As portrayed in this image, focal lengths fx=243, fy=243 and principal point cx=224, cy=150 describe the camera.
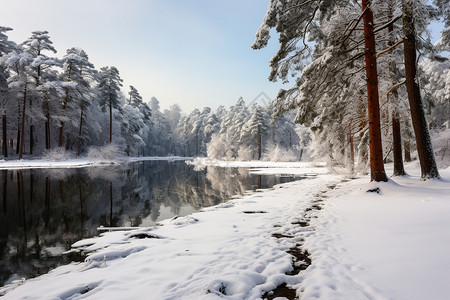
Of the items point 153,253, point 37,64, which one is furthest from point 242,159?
point 153,253

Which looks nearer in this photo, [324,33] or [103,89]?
[324,33]

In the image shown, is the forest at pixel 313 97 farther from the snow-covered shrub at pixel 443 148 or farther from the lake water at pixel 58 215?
the lake water at pixel 58 215

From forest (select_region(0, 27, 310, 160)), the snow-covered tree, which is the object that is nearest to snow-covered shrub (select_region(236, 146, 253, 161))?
forest (select_region(0, 27, 310, 160))

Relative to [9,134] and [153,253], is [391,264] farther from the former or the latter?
[9,134]

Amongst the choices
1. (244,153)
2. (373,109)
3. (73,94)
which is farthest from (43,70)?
(373,109)

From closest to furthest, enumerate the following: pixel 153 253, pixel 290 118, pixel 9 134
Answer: pixel 153 253 → pixel 9 134 → pixel 290 118

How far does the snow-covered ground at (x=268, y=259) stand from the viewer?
8.87 feet

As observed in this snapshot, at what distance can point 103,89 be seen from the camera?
36656 mm

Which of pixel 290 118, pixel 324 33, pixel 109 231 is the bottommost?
pixel 109 231

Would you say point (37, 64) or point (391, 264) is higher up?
point (37, 64)

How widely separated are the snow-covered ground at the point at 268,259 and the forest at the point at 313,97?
16.2 feet

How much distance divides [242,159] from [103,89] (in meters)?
27.1

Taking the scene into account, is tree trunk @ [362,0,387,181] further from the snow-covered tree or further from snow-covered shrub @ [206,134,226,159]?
snow-covered shrub @ [206,134,226,159]

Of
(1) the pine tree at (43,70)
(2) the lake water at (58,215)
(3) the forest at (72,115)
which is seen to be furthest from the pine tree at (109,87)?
(2) the lake water at (58,215)
